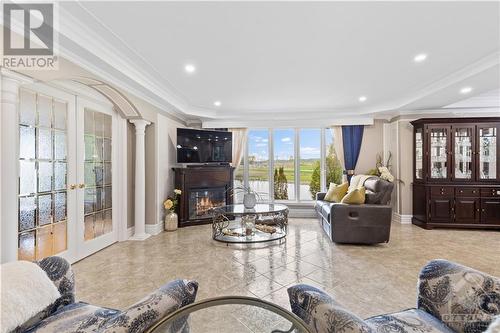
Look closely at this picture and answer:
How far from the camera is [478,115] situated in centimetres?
486

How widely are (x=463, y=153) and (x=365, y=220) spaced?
2725 millimetres

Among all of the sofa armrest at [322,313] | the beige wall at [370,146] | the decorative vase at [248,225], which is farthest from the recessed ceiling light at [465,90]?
the sofa armrest at [322,313]

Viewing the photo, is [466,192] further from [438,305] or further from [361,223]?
[438,305]

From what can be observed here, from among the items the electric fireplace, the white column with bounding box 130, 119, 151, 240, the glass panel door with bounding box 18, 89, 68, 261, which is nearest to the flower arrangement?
the electric fireplace

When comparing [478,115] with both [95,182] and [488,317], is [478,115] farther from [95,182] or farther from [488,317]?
[95,182]

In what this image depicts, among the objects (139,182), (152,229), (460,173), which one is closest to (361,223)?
(460,173)

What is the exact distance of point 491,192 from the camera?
440cm

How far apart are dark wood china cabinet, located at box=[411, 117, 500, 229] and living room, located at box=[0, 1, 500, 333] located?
0.03m

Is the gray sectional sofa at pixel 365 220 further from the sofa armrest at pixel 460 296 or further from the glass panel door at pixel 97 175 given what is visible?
the glass panel door at pixel 97 175

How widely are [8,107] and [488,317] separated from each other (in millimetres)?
3195

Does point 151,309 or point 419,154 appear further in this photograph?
point 419,154

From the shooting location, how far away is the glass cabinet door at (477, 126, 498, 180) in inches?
176

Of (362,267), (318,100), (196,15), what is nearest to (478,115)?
(318,100)

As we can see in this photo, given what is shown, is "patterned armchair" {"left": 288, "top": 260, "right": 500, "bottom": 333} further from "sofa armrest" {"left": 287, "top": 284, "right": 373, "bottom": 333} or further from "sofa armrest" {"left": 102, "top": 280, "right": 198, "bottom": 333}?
"sofa armrest" {"left": 102, "top": 280, "right": 198, "bottom": 333}
